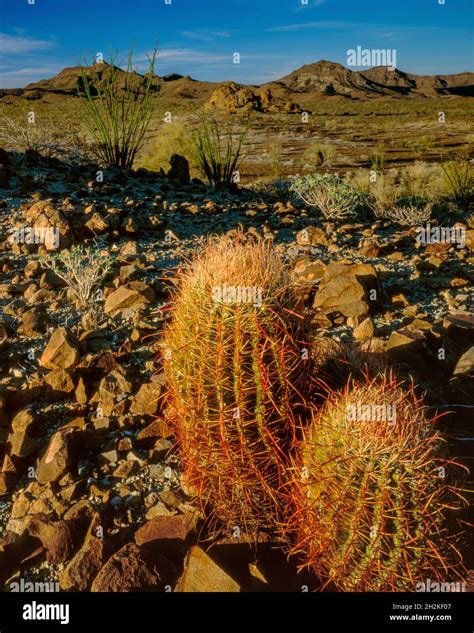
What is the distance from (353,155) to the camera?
2531cm

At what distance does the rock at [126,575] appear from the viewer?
280 cm

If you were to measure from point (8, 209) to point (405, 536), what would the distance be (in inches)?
275

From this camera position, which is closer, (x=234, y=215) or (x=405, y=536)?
(x=405, y=536)

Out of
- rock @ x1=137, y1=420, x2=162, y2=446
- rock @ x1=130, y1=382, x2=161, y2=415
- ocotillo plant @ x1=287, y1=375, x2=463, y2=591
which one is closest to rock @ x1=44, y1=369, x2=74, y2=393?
rock @ x1=130, y1=382, x2=161, y2=415

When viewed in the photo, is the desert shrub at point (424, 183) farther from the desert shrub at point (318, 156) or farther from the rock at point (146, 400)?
the rock at point (146, 400)

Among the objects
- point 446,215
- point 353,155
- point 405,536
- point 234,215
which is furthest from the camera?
point 353,155

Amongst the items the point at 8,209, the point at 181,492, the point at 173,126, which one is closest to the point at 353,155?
the point at 173,126

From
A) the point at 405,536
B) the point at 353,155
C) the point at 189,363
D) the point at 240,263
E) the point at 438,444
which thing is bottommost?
the point at 405,536

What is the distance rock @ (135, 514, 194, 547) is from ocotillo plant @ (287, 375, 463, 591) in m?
0.79

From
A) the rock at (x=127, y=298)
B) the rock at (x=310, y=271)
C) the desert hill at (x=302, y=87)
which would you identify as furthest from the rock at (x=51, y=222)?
the desert hill at (x=302, y=87)

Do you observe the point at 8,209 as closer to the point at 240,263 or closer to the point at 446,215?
the point at 240,263

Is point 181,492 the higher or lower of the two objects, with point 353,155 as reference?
lower

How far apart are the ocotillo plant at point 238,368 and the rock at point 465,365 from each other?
→ 189 cm

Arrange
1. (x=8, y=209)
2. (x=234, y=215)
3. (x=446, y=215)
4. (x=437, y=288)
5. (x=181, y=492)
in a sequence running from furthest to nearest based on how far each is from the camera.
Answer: (x=446, y=215), (x=234, y=215), (x=8, y=209), (x=437, y=288), (x=181, y=492)
